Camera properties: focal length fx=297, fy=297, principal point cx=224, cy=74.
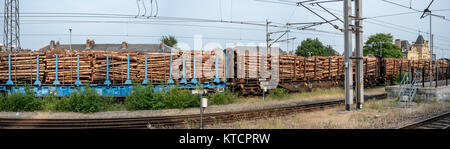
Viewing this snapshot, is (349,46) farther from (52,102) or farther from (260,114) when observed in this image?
(52,102)

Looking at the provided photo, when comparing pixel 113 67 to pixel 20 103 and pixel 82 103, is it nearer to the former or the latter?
pixel 82 103

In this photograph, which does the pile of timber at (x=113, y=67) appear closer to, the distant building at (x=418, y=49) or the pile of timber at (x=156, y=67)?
the pile of timber at (x=156, y=67)

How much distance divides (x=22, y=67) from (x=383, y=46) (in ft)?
193

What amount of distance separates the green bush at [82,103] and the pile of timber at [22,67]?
2376 millimetres

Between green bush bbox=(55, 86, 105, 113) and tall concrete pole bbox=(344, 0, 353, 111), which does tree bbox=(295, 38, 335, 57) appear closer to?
tall concrete pole bbox=(344, 0, 353, 111)

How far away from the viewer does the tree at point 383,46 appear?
184 feet

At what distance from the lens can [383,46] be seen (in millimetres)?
57156

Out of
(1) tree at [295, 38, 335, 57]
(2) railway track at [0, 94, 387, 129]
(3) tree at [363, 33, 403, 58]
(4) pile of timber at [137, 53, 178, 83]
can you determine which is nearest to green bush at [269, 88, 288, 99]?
(2) railway track at [0, 94, 387, 129]

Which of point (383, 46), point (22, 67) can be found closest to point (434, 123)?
point (22, 67)

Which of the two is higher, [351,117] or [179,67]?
[179,67]

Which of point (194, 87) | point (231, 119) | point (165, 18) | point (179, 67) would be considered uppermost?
point (165, 18)
